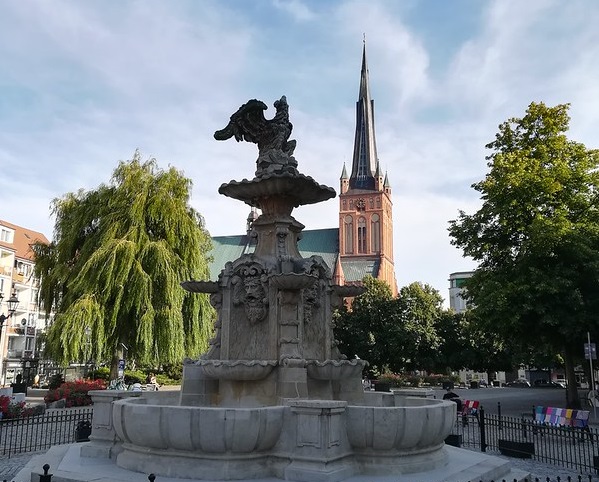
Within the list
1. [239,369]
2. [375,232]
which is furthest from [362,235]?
[239,369]

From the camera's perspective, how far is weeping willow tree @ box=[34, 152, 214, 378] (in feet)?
85.7

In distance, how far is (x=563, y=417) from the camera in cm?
1711

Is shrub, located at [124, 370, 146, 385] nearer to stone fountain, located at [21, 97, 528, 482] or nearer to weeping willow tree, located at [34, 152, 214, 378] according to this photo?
weeping willow tree, located at [34, 152, 214, 378]

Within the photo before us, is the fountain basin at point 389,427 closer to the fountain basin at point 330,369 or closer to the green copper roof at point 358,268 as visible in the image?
the fountain basin at point 330,369

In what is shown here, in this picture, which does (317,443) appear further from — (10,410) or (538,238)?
(538,238)

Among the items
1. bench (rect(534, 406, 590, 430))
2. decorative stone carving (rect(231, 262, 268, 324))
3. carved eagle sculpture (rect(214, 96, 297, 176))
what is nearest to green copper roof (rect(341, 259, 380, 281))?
bench (rect(534, 406, 590, 430))

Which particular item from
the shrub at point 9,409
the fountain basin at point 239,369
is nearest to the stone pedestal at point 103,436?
the fountain basin at point 239,369

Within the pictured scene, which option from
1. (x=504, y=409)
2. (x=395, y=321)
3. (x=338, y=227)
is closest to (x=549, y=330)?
(x=504, y=409)

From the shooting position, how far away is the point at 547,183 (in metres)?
24.7

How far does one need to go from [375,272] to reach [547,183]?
7898cm

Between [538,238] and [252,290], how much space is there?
54.7ft

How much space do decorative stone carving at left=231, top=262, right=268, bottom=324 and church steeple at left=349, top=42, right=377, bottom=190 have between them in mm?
103162

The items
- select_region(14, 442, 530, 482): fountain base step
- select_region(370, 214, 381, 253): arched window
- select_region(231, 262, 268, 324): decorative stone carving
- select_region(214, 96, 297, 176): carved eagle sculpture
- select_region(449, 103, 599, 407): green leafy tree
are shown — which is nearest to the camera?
select_region(14, 442, 530, 482): fountain base step

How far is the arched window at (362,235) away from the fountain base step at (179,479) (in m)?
98.2
